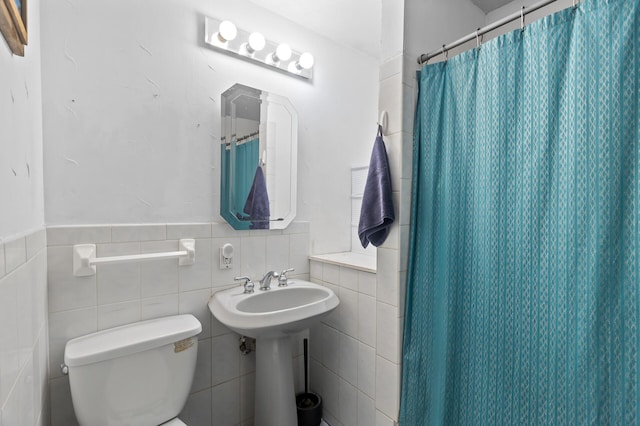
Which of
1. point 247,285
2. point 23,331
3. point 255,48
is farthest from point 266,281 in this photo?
point 255,48

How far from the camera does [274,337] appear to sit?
1.49 m

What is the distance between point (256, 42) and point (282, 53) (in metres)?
0.17

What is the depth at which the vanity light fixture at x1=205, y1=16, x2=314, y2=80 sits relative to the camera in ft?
5.17

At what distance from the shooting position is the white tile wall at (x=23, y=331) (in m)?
0.59

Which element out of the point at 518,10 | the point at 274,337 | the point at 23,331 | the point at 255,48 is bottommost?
the point at 274,337

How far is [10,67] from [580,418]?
1756 millimetres

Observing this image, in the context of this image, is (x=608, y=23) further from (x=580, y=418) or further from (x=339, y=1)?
(x=339, y=1)

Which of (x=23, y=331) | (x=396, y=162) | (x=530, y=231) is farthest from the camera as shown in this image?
(x=396, y=162)

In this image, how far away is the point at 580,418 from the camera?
92 cm

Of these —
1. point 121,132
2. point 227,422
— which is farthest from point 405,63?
point 227,422

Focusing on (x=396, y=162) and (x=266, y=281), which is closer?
(x=396, y=162)

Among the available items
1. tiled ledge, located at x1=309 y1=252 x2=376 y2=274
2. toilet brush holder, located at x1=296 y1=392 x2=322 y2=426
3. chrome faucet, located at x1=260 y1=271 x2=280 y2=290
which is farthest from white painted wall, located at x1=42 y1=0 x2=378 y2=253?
toilet brush holder, located at x1=296 y1=392 x2=322 y2=426

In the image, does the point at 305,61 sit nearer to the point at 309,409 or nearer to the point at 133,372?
the point at 133,372

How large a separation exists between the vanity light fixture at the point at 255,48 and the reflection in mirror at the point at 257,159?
188mm
